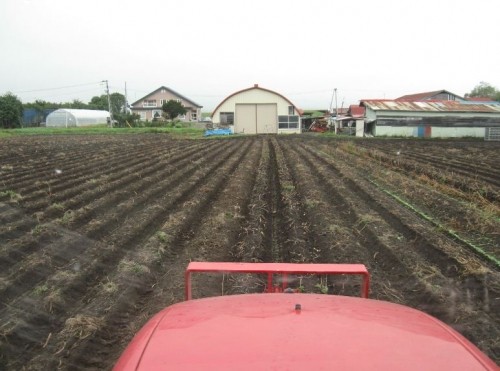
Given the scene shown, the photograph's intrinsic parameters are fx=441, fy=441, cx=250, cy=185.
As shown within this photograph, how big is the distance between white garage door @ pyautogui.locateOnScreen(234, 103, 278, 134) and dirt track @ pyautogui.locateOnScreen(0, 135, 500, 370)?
29.5 m

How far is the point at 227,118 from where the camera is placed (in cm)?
4156

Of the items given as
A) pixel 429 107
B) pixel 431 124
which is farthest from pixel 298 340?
pixel 429 107

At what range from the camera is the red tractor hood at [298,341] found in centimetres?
138

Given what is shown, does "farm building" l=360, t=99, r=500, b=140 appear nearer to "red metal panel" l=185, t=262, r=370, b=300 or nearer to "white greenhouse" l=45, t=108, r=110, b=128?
"red metal panel" l=185, t=262, r=370, b=300

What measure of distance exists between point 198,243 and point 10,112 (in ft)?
169

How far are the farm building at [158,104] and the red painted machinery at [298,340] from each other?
216ft

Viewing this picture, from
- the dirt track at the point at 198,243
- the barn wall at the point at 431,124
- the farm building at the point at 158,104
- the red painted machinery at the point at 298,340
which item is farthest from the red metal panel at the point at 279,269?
the farm building at the point at 158,104

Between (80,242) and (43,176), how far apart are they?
23.7 feet

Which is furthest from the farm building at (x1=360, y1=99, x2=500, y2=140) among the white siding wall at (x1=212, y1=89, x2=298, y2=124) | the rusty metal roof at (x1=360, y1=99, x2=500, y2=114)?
the white siding wall at (x1=212, y1=89, x2=298, y2=124)

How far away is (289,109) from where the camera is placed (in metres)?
41.7

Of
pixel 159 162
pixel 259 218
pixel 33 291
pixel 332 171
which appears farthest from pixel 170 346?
pixel 159 162

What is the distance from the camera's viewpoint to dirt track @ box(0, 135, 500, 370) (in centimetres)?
405

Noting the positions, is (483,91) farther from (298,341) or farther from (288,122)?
(298,341)

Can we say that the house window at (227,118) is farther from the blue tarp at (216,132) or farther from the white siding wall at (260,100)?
the blue tarp at (216,132)
